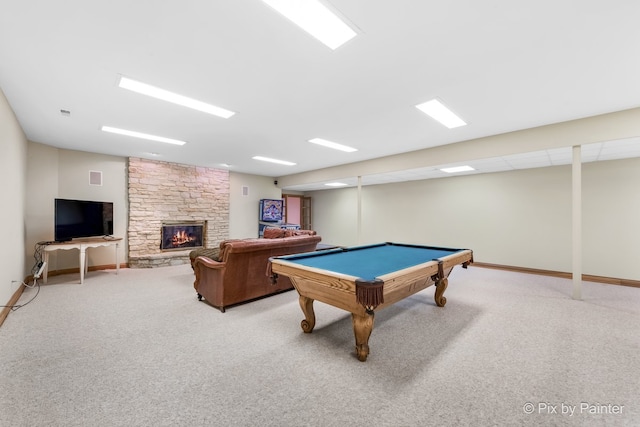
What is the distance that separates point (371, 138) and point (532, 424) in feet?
14.3

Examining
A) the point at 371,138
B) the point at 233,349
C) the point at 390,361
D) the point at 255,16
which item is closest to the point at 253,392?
the point at 233,349

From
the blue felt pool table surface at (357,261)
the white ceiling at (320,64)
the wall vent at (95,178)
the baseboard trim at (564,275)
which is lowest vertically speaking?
the baseboard trim at (564,275)

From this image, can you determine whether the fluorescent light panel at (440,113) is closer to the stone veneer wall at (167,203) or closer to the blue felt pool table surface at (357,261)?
the blue felt pool table surface at (357,261)

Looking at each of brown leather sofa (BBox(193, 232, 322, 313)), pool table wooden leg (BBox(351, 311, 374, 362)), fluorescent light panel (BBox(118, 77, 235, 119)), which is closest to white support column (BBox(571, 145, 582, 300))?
pool table wooden leg (BBox(351, 311, 374, 362))

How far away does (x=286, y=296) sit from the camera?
13.6ft

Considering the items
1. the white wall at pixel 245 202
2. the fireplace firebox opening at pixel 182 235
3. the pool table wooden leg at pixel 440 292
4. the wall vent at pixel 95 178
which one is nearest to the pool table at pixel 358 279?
the pool table wooden leg at pixel 440 292

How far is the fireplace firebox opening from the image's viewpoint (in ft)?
22.7

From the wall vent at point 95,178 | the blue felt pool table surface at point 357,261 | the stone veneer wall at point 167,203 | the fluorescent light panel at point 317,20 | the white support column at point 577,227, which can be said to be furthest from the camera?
the stone veneer wall at point 167,203

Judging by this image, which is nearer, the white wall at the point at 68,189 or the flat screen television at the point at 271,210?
the white wall at the point at 68,189

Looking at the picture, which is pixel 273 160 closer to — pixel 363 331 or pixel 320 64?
pixel 320 64

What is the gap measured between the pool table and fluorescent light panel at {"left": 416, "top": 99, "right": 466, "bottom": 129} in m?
2.03

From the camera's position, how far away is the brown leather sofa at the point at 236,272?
3461mm

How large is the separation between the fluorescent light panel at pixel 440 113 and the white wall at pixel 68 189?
7021 millimetres

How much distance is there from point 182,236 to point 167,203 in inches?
40.4
